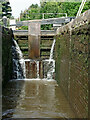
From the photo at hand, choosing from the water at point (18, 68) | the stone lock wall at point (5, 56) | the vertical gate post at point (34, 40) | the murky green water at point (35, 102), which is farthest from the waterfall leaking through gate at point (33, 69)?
the murky green water at point (35, 102)

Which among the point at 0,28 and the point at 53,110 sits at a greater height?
the point at 0,28

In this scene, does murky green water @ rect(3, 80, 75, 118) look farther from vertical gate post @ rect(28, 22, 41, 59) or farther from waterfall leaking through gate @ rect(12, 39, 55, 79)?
vertical gate post @ rect(28, 22, 41, 59)

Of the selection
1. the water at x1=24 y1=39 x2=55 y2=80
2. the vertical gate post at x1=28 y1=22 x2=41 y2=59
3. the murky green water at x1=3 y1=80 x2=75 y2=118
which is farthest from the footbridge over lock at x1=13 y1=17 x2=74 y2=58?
the murky green water at x1=3 y1=80 x2=75 y2=118

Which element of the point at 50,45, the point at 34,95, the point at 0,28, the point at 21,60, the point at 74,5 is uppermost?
the point at 74,5

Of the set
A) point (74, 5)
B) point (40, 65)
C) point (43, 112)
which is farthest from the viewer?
point (74, 5)

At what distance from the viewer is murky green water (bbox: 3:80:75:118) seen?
5633 millimetres

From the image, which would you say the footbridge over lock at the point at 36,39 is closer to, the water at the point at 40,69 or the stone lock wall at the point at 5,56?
the water at the point at 40,69

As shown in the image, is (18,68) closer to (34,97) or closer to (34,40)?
(34,40)

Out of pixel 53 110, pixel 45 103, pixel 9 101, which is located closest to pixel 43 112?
pixel 53 110

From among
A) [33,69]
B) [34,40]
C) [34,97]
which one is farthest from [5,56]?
[34,40]

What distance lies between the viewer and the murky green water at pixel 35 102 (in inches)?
222

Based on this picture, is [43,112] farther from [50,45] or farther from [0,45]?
[50,45]

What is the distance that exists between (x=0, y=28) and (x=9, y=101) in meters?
2.86

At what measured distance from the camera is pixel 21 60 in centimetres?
1100
